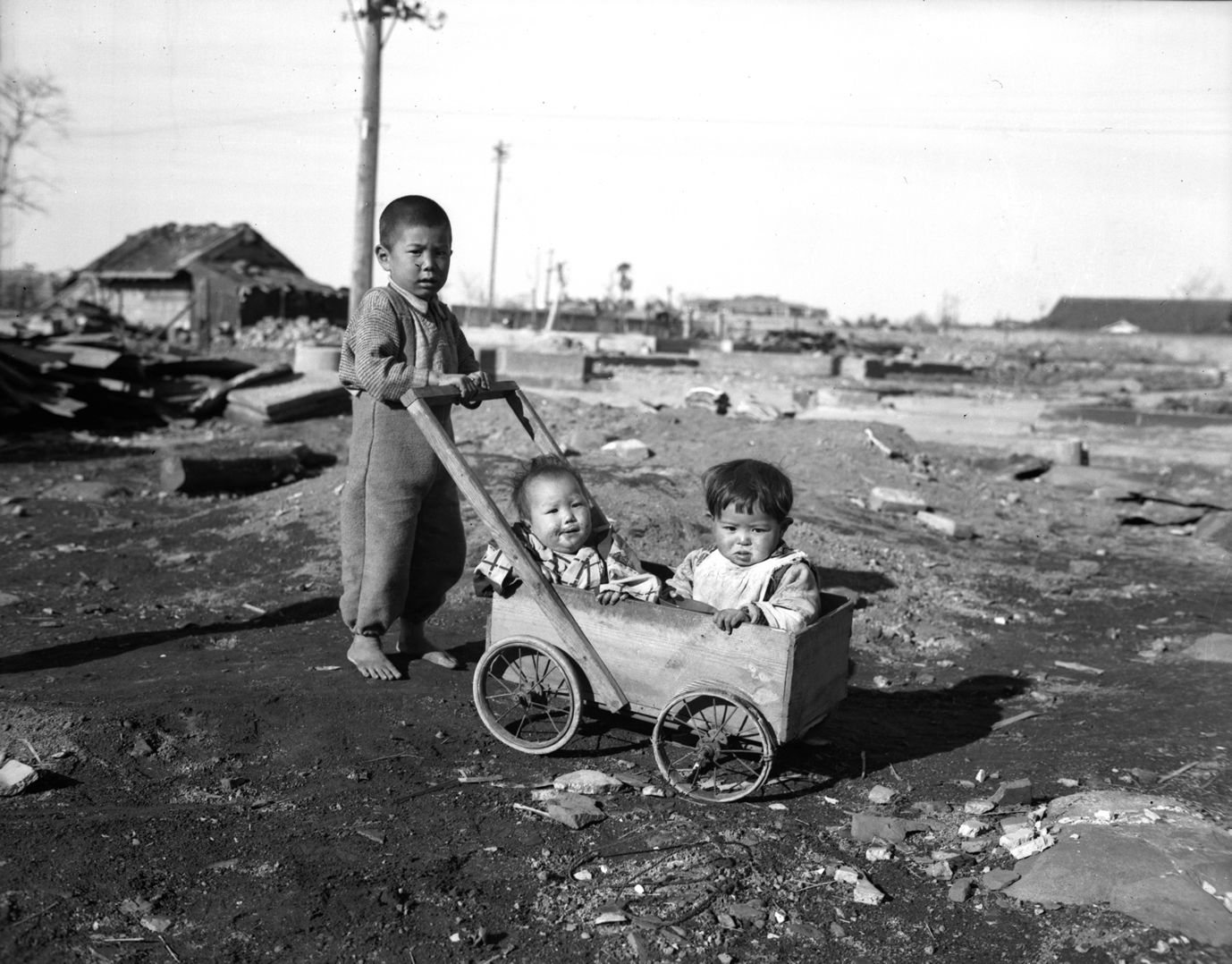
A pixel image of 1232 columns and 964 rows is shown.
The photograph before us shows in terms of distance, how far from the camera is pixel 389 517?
4738mm

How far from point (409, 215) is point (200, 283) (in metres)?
31.0

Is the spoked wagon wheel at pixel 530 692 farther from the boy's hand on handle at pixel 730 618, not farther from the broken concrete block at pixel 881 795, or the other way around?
the broken concrete block at pixel 881 795

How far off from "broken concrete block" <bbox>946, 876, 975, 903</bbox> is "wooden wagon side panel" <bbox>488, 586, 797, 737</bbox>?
2.35ft

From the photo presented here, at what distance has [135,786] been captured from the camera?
3795 mm

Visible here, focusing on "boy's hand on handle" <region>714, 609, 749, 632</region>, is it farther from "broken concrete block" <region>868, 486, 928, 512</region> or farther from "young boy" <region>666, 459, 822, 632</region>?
"broken concrete block" <region>868, 486, 928, 512</region>

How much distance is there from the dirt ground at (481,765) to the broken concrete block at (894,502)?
3.53ft

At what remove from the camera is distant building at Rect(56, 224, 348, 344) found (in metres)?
32.7

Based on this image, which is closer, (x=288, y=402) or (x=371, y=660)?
(x=371, y=660)

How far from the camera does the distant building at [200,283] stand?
3266 centimetres

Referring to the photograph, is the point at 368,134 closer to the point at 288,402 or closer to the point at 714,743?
the point at 288,402

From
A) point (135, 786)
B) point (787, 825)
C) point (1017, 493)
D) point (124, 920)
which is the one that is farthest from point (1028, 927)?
point (1017, 493)

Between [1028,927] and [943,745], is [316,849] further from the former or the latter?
[943,745]

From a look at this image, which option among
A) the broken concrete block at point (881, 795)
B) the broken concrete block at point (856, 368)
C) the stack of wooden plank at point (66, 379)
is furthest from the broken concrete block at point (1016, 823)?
the broken concrete block at point (856, 368)

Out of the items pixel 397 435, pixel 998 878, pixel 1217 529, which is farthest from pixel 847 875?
pixel 1217 529
